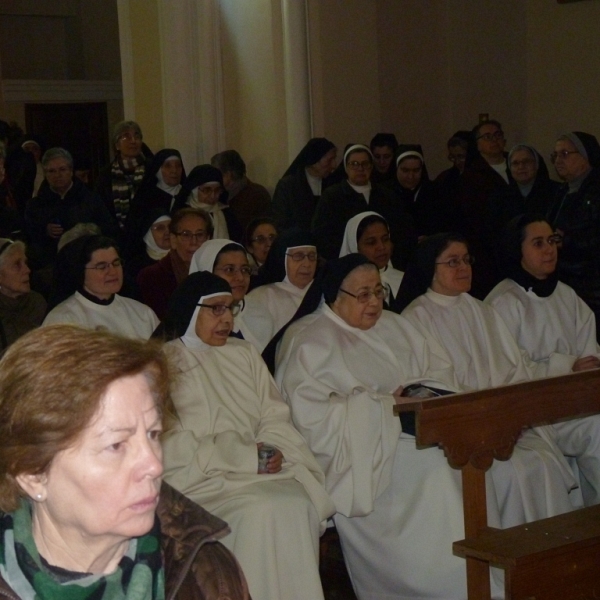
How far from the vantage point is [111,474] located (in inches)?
86.1

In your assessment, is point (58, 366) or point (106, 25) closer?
point (58, 366)

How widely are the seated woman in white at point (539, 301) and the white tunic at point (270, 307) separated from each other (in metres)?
1.22

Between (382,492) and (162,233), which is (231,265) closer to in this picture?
(162,233)

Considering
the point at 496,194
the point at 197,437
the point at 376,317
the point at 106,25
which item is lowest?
the point at 197,437

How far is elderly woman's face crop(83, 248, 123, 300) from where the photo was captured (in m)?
6.04

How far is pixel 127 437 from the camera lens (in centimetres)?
220

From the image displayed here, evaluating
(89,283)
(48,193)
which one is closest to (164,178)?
(48,193)

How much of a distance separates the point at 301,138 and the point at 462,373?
14.1 feet

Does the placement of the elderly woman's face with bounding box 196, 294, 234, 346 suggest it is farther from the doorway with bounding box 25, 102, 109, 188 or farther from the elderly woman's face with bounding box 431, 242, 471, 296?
the doorway with bounding box 25, 102, 109, 188

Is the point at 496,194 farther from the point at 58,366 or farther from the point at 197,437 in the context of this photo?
the point at 58,366

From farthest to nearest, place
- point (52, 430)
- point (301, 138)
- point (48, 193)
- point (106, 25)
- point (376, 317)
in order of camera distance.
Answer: point (106, 25)
point (301, 138)
point (48, 193)
point (376, 317)
point (52, 430)

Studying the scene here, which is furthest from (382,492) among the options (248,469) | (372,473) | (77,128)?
(77,128)

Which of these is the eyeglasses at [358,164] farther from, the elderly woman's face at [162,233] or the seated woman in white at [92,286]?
the seated woman in white at [92,286]

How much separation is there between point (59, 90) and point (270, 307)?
10.7 m
